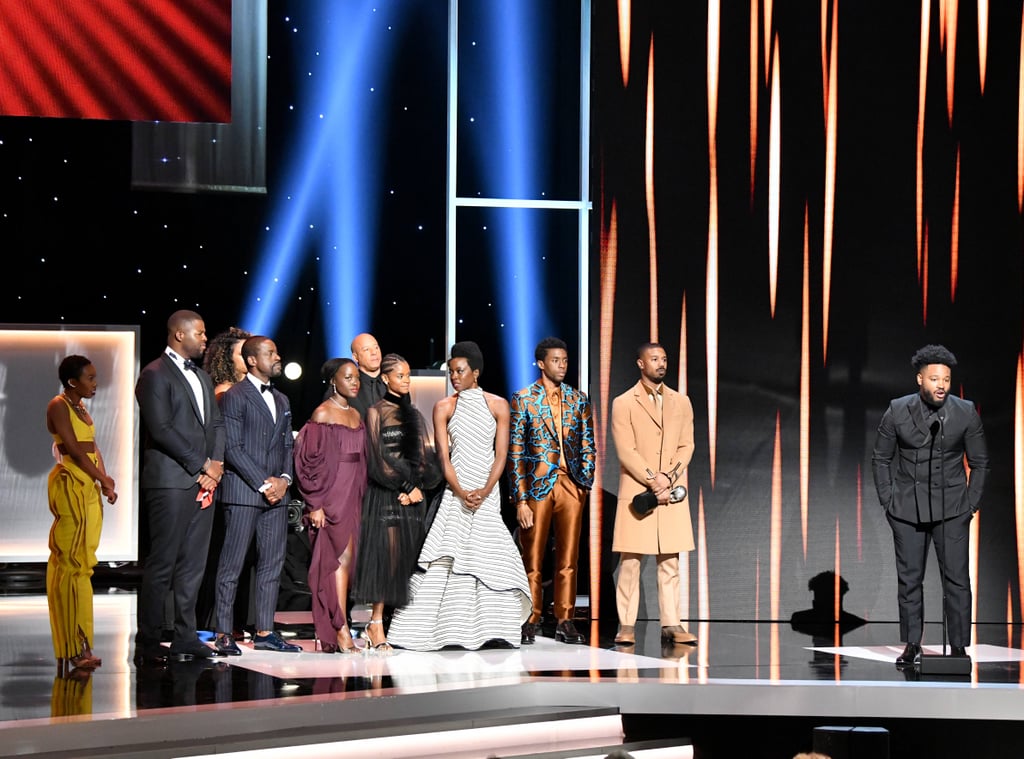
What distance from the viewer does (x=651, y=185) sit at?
827 centimetres

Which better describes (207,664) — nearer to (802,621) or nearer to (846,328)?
(802,621)

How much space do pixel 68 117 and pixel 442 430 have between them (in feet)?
14.3

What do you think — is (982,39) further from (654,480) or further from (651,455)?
(654,480)

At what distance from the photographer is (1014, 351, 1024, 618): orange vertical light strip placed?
830 cm

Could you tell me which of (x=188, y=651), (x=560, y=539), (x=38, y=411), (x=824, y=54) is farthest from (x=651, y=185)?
(x=38, y=411)

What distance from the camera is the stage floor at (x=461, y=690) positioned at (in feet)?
15.4

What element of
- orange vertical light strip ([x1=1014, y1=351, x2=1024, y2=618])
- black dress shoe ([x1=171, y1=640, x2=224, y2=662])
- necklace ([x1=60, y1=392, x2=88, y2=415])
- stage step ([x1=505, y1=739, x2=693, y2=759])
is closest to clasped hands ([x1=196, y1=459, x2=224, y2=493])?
necklace ([x1=60, y1=392, x2=88, y2=415])

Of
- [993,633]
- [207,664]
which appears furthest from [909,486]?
[207,664]

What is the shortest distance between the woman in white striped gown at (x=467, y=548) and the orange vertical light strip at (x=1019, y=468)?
3.46m

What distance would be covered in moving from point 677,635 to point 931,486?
1578 mm

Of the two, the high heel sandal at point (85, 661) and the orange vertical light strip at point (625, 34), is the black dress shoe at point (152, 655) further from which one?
the orange vertical light strip at point (625, 34)

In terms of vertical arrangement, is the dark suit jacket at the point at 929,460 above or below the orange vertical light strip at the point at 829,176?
below

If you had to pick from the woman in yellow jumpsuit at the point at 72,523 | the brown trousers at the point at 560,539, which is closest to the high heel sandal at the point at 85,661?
the woman in yellow jumpsuit at the point at 72,523

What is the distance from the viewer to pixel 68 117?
934 cm
